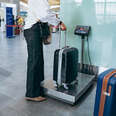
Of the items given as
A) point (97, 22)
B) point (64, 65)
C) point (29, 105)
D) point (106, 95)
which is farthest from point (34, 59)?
point (97, 22)

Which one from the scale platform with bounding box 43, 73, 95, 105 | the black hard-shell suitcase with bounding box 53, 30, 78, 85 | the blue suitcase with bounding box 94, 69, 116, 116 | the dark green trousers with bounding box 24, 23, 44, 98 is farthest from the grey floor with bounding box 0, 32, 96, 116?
the blue suitcase with bounding box 94, 69, 116, 116

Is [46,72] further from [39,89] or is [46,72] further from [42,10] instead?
[42,10]

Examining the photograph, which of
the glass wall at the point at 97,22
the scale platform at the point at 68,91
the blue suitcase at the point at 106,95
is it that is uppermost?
the glass wall at the point at 97,22

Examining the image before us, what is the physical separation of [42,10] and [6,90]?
1.46m

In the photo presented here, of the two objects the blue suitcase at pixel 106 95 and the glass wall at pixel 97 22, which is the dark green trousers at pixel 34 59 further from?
the glass wall at pixel 97 22

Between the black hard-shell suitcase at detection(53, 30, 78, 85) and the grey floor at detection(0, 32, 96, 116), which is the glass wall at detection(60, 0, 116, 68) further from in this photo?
the black hard-shell suitcase at detection(53, 30, 78, 85)

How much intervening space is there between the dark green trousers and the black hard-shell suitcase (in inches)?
9.6

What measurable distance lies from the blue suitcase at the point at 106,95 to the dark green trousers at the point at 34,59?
0.99 meters

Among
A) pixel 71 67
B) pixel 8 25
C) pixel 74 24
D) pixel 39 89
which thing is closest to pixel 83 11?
pixel 74 24

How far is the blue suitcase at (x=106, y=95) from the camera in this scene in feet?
4.79

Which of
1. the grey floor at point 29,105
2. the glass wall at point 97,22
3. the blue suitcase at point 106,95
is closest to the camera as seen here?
the blue suitcase at point 106,95

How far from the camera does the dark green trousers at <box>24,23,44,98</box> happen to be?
2180 mm

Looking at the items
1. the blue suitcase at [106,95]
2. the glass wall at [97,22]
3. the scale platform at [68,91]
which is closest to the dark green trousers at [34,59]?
the scale platform at [68,91]

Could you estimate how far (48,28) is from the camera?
2330mm
